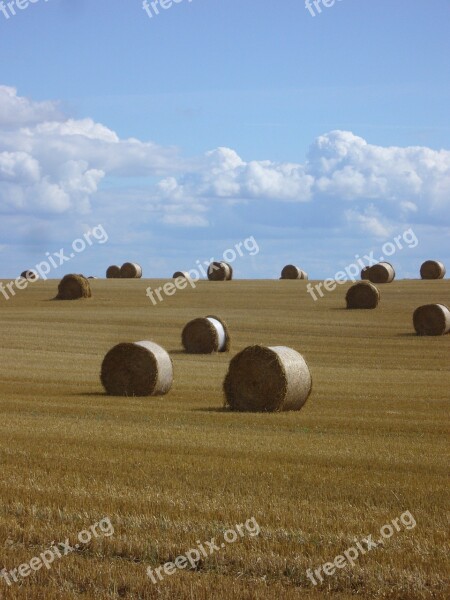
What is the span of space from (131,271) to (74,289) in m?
19.7

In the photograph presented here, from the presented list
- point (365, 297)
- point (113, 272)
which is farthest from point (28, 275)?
point (365, 297)

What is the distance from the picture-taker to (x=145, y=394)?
2439cm

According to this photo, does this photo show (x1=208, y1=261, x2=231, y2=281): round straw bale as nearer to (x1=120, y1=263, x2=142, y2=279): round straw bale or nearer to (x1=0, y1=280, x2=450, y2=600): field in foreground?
(x1=120, y1=263, x2=142, y2=279): round straw bale

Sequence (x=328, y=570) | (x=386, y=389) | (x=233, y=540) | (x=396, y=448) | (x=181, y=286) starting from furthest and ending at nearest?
(x=181, y=286) → (x=386, y=389) → (x=396, y=448) → (x=233, y=540) → (x=328, y=570)

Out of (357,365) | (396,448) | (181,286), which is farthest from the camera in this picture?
(181,286)

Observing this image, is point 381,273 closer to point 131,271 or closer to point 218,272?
point 218,272

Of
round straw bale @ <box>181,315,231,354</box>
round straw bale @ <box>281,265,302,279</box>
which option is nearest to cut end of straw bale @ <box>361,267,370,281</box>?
round straw bale @ <box>281,265,302,279</box>

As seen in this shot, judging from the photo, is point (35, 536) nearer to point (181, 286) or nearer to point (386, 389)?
point (386, 389)

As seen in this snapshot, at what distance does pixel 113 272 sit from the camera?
76125 mm

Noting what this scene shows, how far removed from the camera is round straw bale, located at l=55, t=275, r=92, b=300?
55.7 metres

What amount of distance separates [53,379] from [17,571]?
18764 mm

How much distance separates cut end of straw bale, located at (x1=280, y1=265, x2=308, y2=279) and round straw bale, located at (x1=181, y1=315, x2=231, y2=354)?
3904cm

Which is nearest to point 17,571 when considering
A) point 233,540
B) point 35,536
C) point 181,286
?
point 35,536

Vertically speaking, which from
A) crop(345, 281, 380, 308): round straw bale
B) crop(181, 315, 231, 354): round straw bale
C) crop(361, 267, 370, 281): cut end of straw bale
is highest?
crop(361, 267, 370, 281): cut end of straw bale
